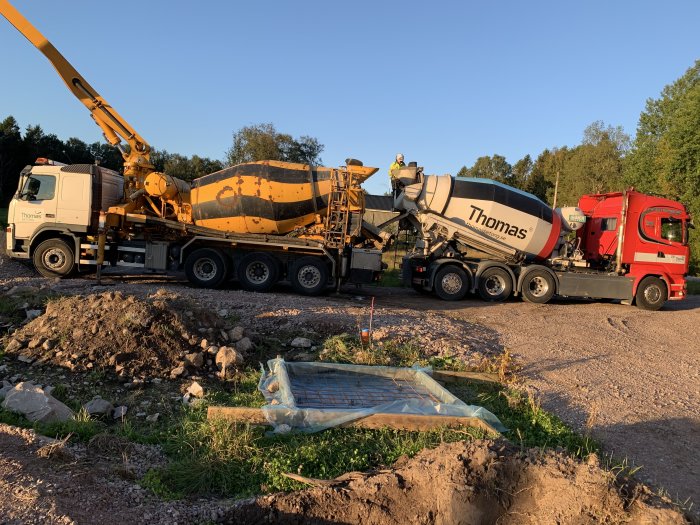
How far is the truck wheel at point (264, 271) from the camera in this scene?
12.8 m

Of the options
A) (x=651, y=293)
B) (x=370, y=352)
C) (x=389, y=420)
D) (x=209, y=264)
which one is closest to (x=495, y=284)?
(x=651, y=293)

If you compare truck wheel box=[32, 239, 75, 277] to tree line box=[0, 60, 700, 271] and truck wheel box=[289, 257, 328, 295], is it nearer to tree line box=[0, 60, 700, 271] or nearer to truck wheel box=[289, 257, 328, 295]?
truck wheel box=[289, 257, 328, 295]

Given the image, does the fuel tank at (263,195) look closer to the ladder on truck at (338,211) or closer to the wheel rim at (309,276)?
the ladder on truck at (338,211)

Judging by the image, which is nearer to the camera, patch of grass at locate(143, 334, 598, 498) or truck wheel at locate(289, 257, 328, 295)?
patch of grass at locate(143, 334, 598, 498)

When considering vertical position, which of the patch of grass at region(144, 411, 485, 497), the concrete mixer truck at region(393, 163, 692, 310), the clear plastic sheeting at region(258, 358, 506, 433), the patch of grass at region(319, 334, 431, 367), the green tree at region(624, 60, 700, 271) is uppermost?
the green tree at region(624, 60, 700, 271)

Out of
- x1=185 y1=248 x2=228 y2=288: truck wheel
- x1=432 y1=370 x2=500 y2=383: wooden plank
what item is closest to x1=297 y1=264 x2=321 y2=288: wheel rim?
x1=185 y1=248 x2=228 y2=288: truck wheel

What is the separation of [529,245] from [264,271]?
7447mm

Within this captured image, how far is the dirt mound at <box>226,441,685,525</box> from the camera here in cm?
336

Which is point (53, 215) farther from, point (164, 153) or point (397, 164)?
point (164, 153)

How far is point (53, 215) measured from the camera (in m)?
12.5

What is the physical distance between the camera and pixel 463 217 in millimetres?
13836

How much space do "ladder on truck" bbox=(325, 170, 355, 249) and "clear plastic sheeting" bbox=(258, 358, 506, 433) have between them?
6735 mm

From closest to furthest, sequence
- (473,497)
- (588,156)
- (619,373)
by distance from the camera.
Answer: (473,497) → (619,373) → (588,156)

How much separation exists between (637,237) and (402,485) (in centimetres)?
1378
